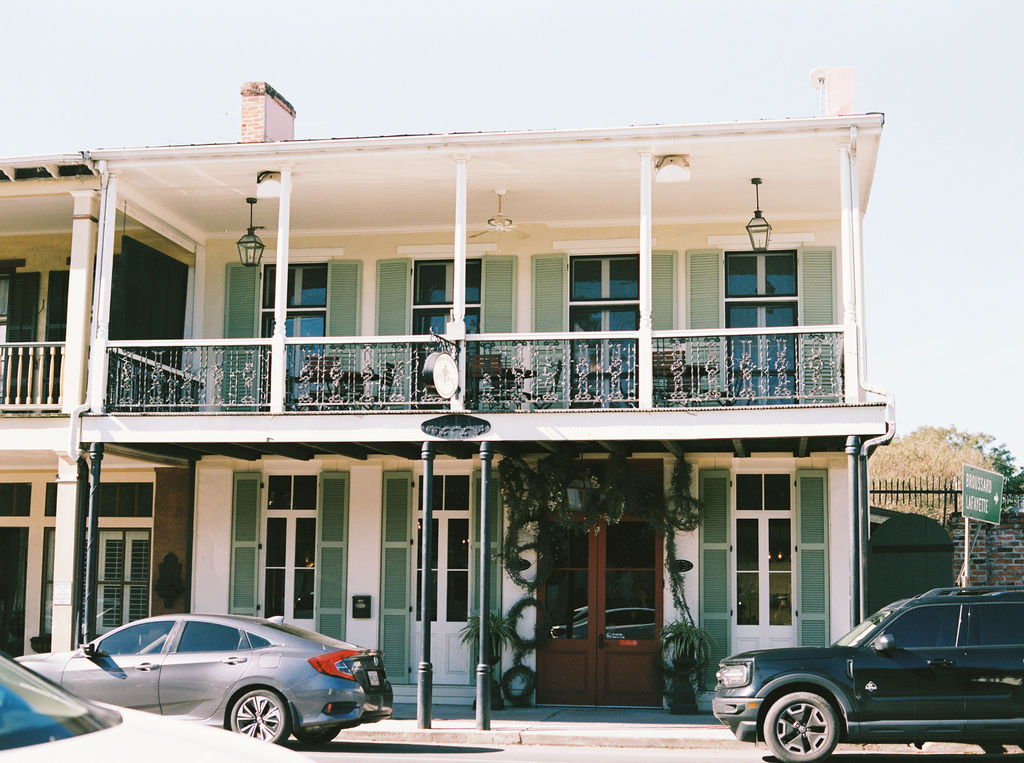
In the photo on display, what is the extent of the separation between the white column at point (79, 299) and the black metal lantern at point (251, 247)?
2041 millimetres

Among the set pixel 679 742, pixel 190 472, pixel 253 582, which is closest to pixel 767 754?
pixel 679 742

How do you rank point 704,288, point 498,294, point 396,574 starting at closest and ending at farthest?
point 704,288, point 396,574, point 498,294

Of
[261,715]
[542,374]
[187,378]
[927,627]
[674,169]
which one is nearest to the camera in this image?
[927,627]

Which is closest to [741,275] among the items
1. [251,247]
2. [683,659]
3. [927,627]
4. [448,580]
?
[683,659]

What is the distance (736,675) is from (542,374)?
177 inches

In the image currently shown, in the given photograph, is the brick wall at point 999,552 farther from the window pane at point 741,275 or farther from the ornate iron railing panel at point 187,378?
the ornate iron railing panel at point 187,378

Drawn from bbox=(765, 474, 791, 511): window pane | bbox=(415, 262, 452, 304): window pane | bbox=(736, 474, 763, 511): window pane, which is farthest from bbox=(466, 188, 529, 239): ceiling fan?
bbox=(765, 474, 791, 511): window pane

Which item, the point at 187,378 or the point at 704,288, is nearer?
the point at 187,378

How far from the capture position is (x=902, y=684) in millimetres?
10203

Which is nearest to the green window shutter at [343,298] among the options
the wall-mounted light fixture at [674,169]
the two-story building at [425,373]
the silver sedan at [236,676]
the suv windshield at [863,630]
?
the two-story building at [425,373]

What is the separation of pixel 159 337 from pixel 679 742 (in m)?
8.59

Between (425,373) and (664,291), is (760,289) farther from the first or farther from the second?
(425,373)

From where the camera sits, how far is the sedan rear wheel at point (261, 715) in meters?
10.7

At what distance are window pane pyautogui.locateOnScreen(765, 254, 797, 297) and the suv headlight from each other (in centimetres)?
618
